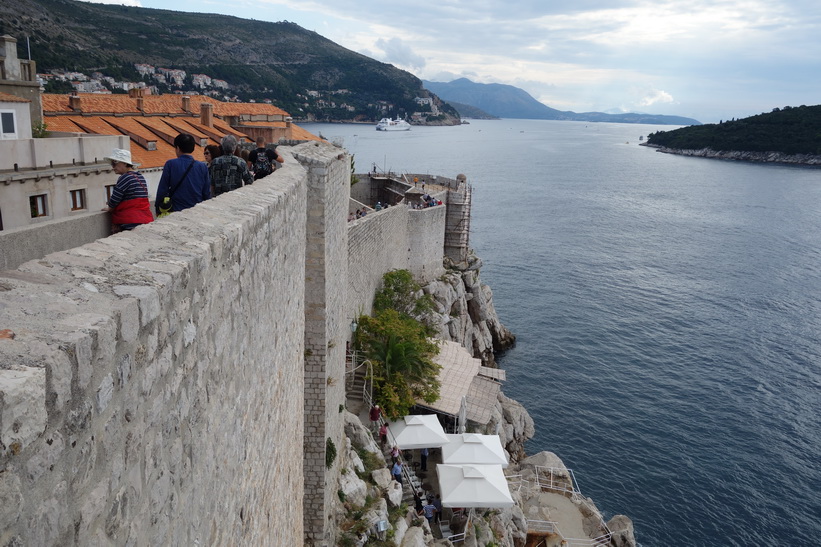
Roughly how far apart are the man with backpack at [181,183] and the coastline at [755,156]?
132m

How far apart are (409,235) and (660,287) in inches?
801

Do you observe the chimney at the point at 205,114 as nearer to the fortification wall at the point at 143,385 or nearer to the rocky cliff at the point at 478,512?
the rocky cliff at the point at 478,512

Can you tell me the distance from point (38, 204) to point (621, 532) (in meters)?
16.5

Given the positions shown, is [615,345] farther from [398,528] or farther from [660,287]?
[398,528]

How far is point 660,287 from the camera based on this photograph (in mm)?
40594

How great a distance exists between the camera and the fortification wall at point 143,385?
168 cm

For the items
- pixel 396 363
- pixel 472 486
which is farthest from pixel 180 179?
pixel 396 363

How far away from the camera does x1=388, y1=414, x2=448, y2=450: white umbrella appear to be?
17.0 metres

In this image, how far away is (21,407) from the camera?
1.55m

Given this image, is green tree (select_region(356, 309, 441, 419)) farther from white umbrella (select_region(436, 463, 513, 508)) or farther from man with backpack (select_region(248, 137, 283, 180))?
man with backpack (select_region(248, 137, 283, 180))

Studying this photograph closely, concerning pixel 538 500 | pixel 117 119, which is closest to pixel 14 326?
pixel 538 500

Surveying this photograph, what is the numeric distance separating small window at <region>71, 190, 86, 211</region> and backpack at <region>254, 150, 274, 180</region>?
6321 mm

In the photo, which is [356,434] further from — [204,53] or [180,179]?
[204,53]

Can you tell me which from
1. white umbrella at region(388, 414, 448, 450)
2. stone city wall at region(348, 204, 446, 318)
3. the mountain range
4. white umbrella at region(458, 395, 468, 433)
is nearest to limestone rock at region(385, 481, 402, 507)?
white umbrella at region(388, 414, 448, 450)
